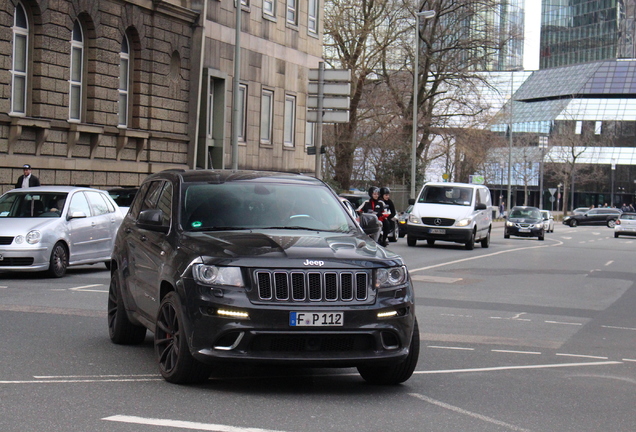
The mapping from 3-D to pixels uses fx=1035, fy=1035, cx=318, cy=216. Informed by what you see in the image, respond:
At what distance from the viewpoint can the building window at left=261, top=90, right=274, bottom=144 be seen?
41656 millimetres

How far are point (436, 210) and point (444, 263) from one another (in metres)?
6.66

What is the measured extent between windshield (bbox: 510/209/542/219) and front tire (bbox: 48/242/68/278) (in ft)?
96.8

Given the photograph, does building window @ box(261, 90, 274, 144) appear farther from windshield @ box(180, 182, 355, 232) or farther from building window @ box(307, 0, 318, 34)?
windshield @ box(180, 182, 355, 232)

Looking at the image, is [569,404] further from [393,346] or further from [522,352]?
[522,352]

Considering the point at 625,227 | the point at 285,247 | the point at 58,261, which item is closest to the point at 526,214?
the point at 625,227

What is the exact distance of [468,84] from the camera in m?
52.0

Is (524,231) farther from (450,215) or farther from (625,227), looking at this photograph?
(450,215)

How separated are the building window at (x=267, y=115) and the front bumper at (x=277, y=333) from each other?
3463 centimetres

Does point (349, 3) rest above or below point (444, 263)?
above

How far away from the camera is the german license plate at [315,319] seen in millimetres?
6793

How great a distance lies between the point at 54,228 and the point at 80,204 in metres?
1.18

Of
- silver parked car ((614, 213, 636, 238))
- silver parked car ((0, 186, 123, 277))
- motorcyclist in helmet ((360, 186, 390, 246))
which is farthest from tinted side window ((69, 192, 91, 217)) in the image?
silver parked car ((614, 213, 636, 238))

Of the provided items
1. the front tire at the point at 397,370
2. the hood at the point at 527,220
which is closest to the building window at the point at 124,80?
the hood at the point at 527,220

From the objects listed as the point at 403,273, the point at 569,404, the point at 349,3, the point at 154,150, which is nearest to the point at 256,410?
the point at 403,273
